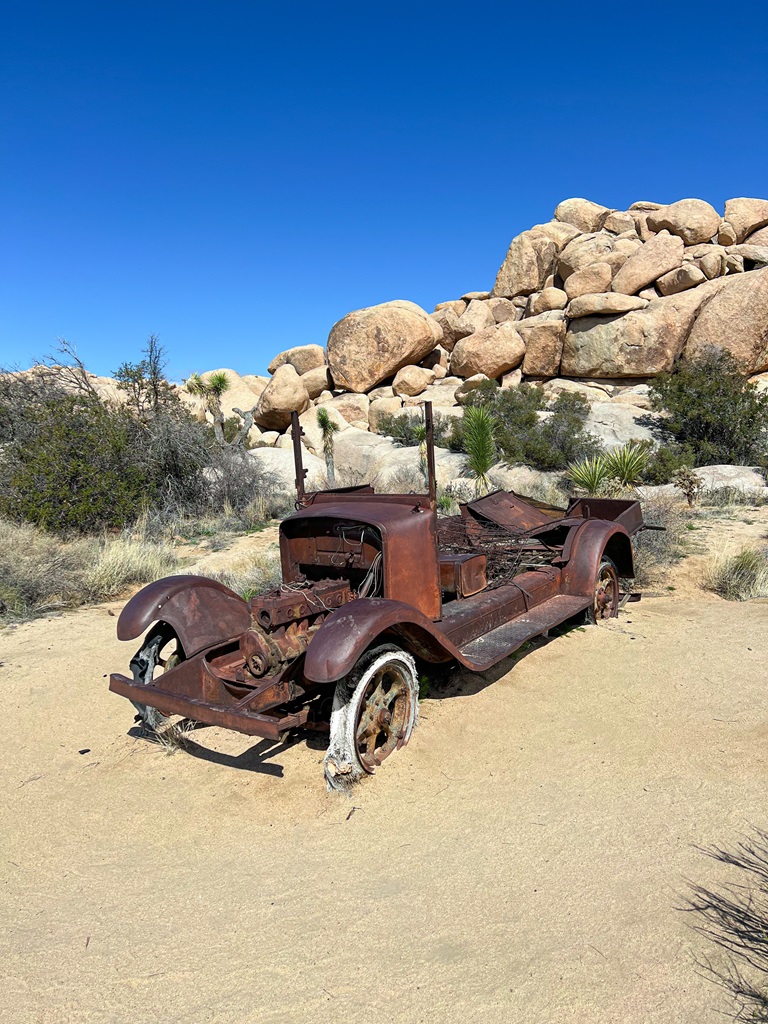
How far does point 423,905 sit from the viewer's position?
2619 mm

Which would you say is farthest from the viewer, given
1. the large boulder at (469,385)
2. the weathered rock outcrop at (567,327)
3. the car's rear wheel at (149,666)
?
the large boulder at (469,385)

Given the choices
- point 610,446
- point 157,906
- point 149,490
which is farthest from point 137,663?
point 610,446

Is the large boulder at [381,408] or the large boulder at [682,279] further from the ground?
the large boulder at [682,279]

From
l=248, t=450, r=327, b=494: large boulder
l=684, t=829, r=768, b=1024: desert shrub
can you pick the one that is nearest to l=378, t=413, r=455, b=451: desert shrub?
l=248, t=450, r=327, b=494: large boulder

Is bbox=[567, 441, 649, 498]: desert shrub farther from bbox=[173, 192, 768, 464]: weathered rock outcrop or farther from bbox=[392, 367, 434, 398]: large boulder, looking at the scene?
bbox=[392, 367, 434, 398]: large boulder

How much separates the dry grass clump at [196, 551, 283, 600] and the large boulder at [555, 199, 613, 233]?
33709 mm

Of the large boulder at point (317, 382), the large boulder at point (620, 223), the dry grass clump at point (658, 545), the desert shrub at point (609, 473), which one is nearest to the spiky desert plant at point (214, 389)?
the large boulder at point (317, 382)

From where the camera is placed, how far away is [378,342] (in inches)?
1214

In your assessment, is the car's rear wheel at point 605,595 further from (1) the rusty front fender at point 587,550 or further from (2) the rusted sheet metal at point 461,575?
(2) the rusted sheet metal at point 461,575

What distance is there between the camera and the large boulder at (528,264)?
110 feet

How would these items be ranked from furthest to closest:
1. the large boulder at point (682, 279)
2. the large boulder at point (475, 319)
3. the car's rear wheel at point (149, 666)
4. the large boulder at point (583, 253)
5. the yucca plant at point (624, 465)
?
the large boulder at point (475, 319)
the large boulder at point (583, 253)
the large boulder at point (682, 279)
the yucca plant at point (624, 465)
the car's rear wheel at point (149, 666)

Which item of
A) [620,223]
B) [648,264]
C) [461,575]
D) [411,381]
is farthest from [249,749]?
[620,223]

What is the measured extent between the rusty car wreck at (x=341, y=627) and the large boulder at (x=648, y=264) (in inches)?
1056

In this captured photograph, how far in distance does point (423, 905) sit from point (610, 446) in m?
16.5
